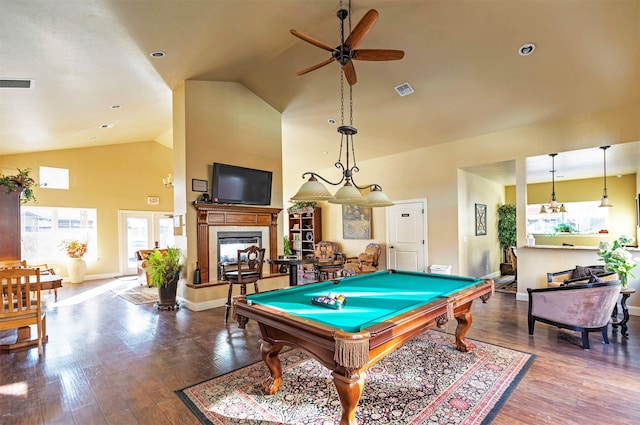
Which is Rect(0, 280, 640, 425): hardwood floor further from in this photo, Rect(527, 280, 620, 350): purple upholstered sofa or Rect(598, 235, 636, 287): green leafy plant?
Rect(598, 235, 636, 287): green leafy plant

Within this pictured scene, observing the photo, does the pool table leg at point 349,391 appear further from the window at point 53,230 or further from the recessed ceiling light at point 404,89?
the window at point 53,230

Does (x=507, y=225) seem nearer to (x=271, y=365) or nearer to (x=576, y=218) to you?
(x=576, y=218)

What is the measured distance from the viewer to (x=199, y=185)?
529 centimetres

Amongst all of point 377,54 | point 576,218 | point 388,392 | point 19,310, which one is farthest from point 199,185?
point 576,218

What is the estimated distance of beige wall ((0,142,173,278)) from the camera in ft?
25.5

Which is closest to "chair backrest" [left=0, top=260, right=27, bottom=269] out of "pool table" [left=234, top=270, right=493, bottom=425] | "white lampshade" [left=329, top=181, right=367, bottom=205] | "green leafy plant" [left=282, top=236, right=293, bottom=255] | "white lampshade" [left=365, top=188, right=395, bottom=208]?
"pool table" [left=234, top=270, right=493, bottom=425]

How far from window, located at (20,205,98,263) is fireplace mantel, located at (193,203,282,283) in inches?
206

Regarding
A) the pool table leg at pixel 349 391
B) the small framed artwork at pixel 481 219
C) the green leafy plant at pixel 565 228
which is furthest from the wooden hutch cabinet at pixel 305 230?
the pool table leg at pixel 349 391

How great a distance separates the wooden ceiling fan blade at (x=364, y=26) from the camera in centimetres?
258

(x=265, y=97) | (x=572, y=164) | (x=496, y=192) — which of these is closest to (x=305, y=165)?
(x=265, y=97)

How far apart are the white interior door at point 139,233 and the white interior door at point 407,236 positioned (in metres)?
6.14

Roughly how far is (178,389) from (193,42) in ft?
A: 13.0

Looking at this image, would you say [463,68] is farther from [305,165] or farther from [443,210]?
[305,165]

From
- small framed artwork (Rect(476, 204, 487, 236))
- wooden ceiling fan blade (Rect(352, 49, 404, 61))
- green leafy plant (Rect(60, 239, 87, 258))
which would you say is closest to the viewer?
wooden ceiling fan blade (Rect(352, 49, 404, 61))
